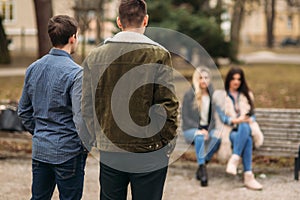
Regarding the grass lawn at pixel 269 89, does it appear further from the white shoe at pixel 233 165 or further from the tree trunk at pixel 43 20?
the white shoe at pixel 233 165

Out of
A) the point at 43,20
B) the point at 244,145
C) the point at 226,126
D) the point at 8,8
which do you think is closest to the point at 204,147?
the point at 226,126

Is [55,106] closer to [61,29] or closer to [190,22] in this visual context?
[61,29]

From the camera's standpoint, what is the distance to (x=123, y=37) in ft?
10.8

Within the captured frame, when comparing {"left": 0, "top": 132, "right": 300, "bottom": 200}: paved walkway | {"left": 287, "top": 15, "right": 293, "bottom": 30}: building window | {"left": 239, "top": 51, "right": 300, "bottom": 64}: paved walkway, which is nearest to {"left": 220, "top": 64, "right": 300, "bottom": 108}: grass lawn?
{"left": 0, "top": 132, "right": 300, "bottom": 200}: paved walkway

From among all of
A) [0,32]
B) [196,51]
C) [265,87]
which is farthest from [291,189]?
[0,32]

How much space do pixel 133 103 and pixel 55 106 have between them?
29.9 inches

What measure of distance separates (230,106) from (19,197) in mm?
2715

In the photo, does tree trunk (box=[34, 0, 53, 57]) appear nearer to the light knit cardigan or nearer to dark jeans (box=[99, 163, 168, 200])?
the light knit cardigan

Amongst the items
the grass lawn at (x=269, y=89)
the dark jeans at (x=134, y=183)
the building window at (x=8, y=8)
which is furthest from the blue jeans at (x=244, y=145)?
the building window at (x=8, y=8)

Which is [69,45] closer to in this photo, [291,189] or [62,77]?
[62,77]

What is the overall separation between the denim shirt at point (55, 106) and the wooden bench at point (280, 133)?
139 inches

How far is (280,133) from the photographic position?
23.0ft

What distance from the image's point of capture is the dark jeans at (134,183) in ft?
11.2

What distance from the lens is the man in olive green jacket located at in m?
3.26
